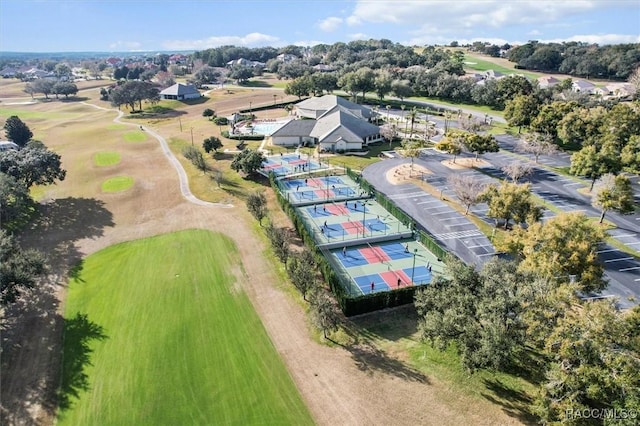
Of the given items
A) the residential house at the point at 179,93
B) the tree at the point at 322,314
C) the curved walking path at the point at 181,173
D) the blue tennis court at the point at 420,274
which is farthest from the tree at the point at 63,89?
the tree at the point at 322,314

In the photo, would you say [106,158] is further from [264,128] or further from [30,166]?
[264,128]

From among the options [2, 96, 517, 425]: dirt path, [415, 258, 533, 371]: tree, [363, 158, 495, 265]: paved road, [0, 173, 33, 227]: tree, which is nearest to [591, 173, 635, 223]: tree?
[363, 158, 495, 265]: paved road

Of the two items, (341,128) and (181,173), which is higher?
(341,128)

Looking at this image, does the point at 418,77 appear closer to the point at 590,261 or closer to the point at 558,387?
the point at 590,261

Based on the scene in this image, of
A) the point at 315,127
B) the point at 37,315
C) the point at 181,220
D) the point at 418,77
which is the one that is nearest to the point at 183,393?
the point at 37,315

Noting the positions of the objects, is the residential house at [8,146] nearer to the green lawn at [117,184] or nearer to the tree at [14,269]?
the green lawn at [117,184]

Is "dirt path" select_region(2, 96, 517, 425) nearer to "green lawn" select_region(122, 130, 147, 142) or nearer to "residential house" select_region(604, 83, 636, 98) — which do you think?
"green lawn" select_region(122, 130, 147, 142)

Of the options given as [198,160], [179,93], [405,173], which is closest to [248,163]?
[198,160]
